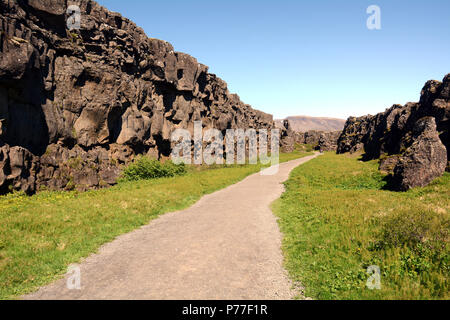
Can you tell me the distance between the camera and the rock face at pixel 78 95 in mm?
20812

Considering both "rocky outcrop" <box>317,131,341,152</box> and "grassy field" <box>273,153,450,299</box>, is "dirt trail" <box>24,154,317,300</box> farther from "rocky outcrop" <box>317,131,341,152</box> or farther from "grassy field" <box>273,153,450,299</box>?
"rocky outcrop" <box>317,131,341,152</box>

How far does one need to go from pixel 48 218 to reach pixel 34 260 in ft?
14.7

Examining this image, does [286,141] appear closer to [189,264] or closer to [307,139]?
[307,139]

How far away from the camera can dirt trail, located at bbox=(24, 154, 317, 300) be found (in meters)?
6.95

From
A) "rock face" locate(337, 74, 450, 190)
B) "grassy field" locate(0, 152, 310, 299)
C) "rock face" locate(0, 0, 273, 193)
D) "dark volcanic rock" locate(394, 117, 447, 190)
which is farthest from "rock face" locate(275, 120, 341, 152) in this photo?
"grassy field" locate(0, 152, 310, 299)

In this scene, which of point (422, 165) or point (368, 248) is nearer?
point (368, 248)

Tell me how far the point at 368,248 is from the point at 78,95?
33.0 metres

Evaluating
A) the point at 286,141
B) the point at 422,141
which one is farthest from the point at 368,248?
the point at 286,141

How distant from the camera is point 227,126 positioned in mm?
68000

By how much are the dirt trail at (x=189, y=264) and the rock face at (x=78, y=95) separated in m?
16.9

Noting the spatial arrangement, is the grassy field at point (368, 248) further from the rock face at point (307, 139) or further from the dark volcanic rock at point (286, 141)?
the rock face at point (307, 139)

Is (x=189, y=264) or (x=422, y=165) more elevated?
(x=422, y=165)

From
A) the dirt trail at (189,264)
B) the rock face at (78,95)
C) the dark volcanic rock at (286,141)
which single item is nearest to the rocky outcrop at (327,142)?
the dark volcanic rock at (286,141)

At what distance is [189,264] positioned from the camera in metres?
8.62
